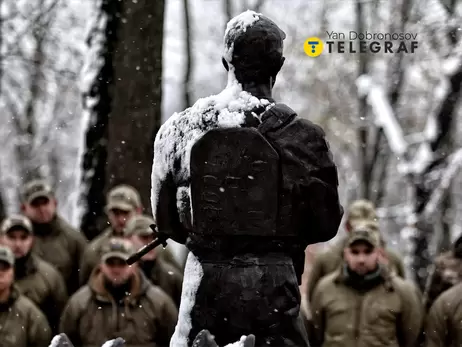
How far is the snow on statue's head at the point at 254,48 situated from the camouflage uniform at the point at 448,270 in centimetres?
375

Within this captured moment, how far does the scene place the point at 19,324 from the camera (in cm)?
948

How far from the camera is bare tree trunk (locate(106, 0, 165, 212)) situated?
1294cm

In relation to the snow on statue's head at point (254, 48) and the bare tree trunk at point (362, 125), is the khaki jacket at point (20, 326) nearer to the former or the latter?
the snow on statue's head at point (254, 48)

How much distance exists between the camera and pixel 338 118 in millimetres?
32625

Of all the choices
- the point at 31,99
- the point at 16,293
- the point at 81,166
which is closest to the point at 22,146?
the point at 31,99

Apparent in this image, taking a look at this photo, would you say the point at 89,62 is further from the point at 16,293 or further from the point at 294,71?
the point at 294,71

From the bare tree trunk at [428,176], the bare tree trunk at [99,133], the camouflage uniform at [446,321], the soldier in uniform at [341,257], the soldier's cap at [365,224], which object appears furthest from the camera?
the bare tree trunk at [428,176]

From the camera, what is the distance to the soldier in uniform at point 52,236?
11062mm

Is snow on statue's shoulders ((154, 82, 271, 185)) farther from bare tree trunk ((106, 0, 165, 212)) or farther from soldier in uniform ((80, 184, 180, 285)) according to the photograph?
bare tree trunk ((106, 0, 165, 212))

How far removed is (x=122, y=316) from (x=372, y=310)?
1902mm

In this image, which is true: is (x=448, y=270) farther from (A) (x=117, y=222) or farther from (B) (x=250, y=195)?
(B) (x=250, y=195)

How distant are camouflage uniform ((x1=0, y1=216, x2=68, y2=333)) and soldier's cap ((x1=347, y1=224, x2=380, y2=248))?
8.05 feet

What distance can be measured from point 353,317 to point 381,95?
14.1 m

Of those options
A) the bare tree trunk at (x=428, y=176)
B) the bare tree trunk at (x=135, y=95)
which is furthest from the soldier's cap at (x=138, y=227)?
the bare tree trunk at (x=428, y=176)
